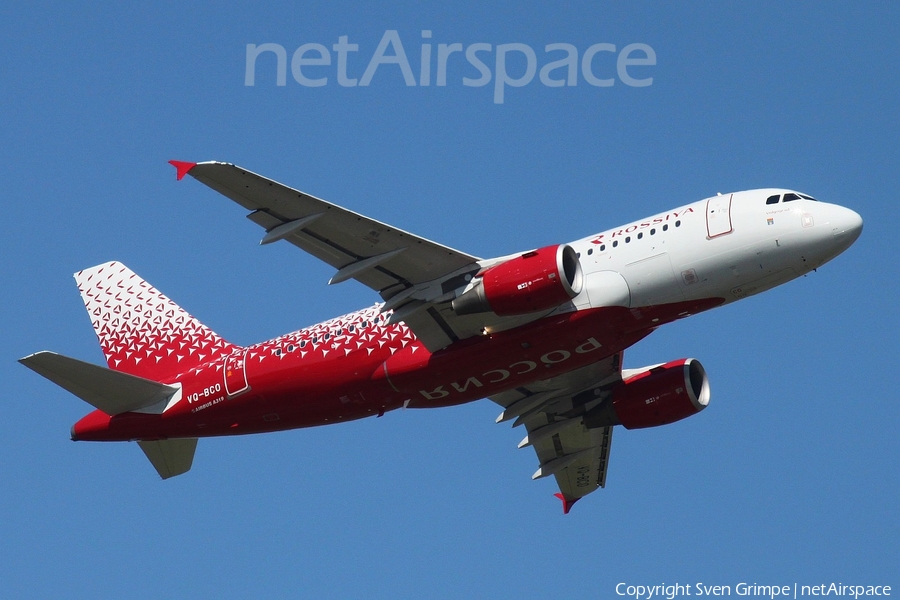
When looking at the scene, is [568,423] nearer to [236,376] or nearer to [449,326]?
[449,326]

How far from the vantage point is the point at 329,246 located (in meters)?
37.3

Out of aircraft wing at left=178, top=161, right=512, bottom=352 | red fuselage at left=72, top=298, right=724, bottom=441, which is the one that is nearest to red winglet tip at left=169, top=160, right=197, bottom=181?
aircraft wing at left=178, top=161, right=512, bottom=352

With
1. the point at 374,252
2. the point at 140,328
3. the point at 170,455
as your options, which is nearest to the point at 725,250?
the point at 374,252

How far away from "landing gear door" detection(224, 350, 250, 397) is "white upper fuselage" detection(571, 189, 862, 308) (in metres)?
11.8

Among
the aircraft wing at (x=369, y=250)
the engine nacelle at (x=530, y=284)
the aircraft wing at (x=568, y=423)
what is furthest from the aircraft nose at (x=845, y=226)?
the aircraft wing at (x=369, y=250)

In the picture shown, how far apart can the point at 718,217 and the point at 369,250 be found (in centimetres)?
1068

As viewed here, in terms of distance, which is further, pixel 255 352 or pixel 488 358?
pixel 255 352

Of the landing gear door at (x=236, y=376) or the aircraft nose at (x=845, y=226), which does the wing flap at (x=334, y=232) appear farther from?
the aircraft nose at (x=845, y=226)

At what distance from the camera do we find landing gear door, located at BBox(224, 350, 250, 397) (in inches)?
1630

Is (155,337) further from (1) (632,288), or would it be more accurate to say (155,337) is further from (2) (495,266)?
(1) (632,288)

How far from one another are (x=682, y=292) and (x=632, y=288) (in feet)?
5.00

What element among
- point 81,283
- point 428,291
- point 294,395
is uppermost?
point 81,283

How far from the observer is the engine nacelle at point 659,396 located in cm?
4409

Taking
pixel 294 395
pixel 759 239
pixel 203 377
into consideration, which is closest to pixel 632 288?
pixel 759 239
